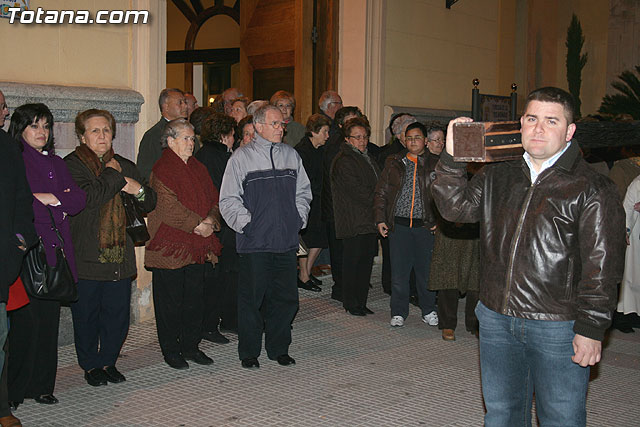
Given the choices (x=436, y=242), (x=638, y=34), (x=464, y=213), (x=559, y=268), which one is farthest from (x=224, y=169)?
(x=638, y=34)

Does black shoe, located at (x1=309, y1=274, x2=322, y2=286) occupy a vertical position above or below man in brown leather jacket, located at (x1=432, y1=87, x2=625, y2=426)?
below

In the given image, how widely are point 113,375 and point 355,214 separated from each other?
10.6 ft

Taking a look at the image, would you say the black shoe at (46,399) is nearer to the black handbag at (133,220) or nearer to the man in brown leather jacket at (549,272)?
the black handbag at (133,220)

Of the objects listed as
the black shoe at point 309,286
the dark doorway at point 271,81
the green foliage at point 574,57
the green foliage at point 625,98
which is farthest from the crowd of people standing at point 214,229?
the green foliage at point 574,57

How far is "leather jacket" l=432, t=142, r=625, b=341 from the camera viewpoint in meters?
3.51

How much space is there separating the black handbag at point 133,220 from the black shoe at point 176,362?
3.28 ft

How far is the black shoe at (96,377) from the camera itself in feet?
19.4

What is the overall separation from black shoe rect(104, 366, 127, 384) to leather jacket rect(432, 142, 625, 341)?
10.6 feet

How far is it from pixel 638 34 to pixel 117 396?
14.6 meters

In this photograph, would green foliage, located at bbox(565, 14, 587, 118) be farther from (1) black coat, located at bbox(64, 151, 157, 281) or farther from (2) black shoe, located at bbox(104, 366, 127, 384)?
(2) black shoe, located at bbox(104, 366, 127, 384)

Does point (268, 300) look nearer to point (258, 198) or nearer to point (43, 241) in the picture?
point (258, 198)

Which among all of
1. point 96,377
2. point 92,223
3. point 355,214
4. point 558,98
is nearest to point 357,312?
point 355,214

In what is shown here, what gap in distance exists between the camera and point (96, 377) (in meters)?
5.94

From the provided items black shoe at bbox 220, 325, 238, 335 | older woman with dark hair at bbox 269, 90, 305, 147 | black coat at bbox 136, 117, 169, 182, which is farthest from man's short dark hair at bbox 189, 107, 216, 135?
black shoe at bbox 220, 325, 238, 335
